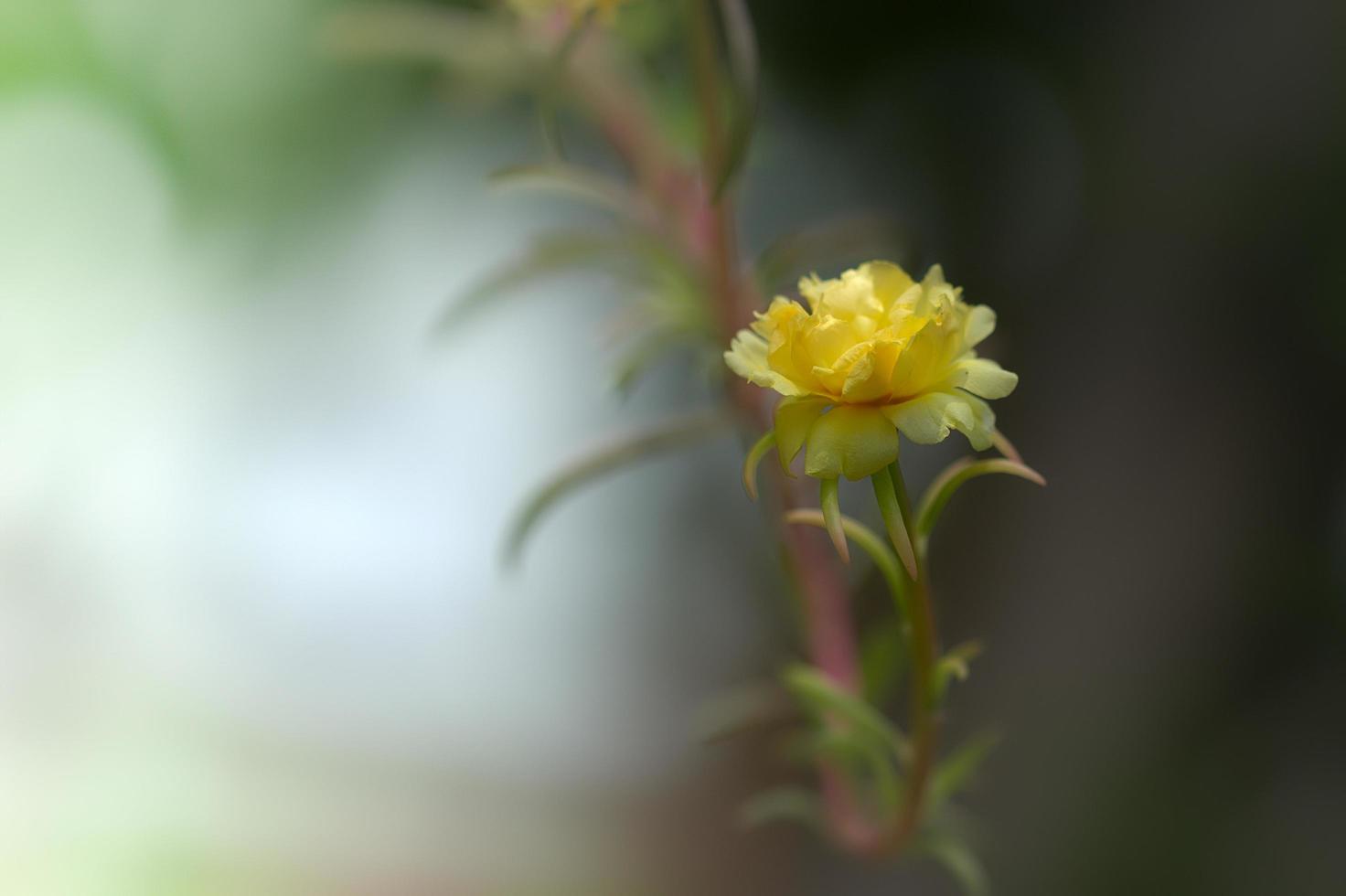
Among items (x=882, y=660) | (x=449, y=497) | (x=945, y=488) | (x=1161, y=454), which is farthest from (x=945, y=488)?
(x=449, y=497)

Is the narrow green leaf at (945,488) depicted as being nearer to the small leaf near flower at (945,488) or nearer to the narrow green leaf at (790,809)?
the small leaf near flower at (945,488)

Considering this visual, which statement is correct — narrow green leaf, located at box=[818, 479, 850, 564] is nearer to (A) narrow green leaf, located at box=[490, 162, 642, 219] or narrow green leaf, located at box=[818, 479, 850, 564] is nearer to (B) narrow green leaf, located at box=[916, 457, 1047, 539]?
(B) narrow green leaf, located at box=[916, 457, 1047, 539]

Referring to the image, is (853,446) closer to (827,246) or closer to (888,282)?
(888,282)

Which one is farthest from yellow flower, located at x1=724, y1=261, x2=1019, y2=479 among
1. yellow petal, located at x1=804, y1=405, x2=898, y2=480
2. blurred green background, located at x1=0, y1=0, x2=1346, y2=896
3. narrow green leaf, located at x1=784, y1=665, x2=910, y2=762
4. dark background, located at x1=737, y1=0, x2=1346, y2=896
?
blurred green background, located at x1=0, y1=0, x2=1346, y2=896

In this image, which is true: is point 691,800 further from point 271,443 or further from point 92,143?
point 92,143

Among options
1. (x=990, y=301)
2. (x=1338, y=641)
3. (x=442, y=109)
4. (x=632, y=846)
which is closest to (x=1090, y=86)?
(x=990, y=301)

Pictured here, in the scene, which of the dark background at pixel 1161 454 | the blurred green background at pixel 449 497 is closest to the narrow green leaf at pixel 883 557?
the dark background at pixel 1161 454
